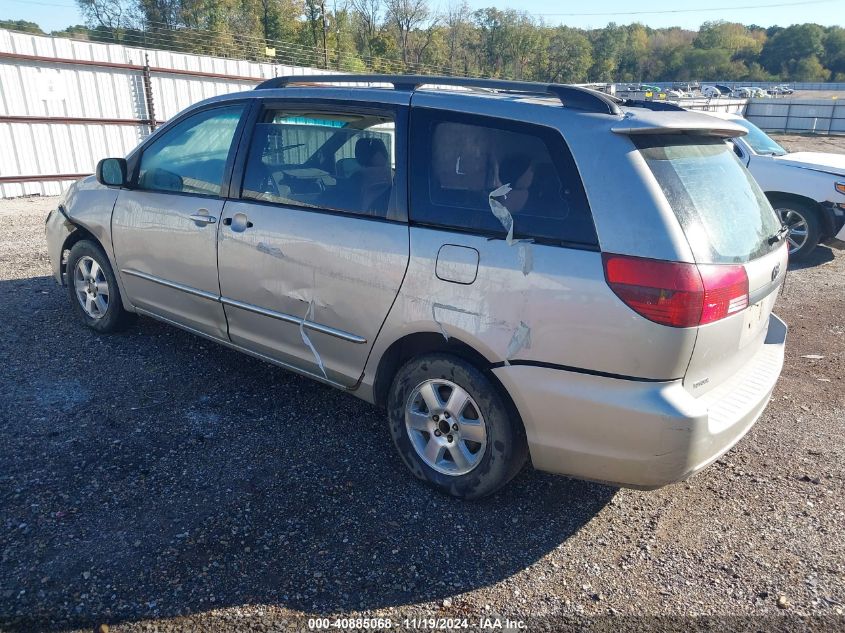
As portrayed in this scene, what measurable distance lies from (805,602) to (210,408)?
3.22 metres

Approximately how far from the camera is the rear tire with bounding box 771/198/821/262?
8245 mm

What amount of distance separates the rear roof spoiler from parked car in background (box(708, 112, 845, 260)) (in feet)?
19.1

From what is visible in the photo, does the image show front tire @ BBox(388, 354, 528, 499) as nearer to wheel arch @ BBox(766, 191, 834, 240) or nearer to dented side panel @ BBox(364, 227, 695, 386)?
dented side panel @ BBox(364, 227, 695, 386)

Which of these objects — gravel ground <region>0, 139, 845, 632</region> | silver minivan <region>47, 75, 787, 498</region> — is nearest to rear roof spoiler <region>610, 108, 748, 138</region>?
silver minivan <region>47, 75, 787, 498</region>

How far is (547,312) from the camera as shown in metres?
2.66

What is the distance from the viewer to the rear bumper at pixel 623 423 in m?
2.54

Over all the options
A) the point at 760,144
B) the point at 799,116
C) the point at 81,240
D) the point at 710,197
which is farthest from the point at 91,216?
the point at 799,116

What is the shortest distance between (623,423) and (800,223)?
7.14 metres

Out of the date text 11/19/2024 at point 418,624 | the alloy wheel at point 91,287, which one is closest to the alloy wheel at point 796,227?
the date text 11/19/2024 at point 418,624

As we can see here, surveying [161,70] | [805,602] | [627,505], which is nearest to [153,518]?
[627,505]

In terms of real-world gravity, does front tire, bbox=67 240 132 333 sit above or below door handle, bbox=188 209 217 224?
below

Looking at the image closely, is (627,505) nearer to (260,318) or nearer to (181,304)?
(260,318)

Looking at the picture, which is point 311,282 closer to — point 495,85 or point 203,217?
point 203,217

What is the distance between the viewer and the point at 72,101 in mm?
12586
